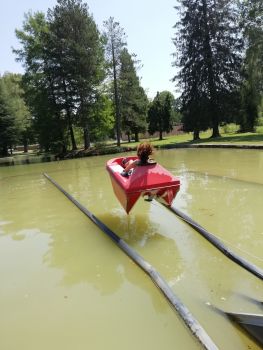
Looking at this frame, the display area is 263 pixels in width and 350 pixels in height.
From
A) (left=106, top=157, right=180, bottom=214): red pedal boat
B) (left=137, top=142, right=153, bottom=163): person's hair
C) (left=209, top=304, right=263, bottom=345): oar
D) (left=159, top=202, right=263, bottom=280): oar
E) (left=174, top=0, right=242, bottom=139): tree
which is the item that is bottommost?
(left=159, top=202, right=263, bottom=280): oar

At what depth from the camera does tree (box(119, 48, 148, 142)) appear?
119 feet

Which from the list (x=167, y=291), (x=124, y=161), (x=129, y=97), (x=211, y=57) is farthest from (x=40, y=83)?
(x=167, y=291)

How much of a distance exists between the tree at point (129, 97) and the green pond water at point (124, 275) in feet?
92.8

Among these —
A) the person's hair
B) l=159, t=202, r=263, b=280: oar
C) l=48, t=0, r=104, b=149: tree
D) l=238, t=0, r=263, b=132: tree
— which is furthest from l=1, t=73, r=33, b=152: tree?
l=159, t=202, r=263, b=280: oar

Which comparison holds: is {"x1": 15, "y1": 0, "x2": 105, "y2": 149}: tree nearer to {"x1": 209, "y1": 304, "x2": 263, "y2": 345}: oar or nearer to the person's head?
the person's head

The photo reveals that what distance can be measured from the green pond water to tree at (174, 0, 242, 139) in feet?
74.3

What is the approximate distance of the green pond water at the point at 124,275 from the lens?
3.61 metres

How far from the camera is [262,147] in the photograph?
65.4 ft

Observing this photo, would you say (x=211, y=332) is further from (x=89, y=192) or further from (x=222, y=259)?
(x=89, y=192)

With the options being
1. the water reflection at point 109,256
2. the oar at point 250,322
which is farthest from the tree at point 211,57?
the oar at point 250,322

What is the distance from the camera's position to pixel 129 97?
37094 mm

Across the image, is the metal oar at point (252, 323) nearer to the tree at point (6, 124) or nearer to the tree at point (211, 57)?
the tree at point (211, 57)

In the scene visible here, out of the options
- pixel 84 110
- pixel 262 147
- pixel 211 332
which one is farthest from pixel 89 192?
pixel 84 110

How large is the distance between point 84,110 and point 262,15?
15900 millimetres
